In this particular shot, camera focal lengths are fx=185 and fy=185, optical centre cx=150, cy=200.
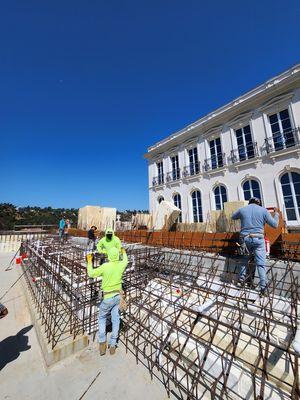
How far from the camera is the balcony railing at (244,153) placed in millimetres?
12891

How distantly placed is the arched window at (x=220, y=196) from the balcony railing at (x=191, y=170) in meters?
2.48

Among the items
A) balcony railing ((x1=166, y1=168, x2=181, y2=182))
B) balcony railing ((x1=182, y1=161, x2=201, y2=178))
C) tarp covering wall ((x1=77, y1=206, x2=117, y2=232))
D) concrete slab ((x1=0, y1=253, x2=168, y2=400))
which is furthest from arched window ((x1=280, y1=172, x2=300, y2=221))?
tarp covering wall ((x1=77, y1=206, x2=117, y2=232))

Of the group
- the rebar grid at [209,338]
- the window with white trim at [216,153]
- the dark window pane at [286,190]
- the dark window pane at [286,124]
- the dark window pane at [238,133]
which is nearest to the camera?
the rebar grid at [209,338]

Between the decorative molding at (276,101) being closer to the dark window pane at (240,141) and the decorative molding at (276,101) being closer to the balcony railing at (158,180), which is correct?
the dark window pane at (240,141)

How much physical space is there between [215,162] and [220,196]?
2920 mm

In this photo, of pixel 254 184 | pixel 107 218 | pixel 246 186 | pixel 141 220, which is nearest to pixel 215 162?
pixel 246 186

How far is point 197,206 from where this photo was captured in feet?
53.4

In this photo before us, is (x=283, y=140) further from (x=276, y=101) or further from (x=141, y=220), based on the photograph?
(x=141, y=220)

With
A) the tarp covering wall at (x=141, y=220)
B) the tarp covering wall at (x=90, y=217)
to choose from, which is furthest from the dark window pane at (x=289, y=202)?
the tarp covering wall at (x=90, y=217)

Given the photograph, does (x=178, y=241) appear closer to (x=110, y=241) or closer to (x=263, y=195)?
(x=110, y=241)

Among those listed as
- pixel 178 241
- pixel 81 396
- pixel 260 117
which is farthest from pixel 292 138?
pixel 81 396

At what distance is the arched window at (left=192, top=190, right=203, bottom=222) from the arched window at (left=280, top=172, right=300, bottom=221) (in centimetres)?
618

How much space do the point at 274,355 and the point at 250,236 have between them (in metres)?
2.15

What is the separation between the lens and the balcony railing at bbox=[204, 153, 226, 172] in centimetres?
1476
